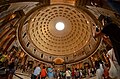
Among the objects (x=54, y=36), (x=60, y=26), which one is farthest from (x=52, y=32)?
(x=60, y=26)

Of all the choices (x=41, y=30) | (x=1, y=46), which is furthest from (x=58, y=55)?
(x=1, y=46)

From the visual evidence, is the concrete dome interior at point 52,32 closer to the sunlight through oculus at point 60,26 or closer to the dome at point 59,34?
the dome at point 59,34

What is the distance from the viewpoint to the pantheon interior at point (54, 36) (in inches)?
559

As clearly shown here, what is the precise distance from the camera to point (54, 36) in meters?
18.1

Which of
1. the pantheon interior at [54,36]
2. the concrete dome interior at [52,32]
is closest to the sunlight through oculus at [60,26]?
the pantheon interior at [54,36]

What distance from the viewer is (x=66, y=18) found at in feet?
56.8

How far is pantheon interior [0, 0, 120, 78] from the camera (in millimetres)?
14188

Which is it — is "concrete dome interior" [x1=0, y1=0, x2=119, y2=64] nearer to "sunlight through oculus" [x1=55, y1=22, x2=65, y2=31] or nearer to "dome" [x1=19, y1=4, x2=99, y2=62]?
"dome" [x1=19, y1=4, x2=99, y2=62]

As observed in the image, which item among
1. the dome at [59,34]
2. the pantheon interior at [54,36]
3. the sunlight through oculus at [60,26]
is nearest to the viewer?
the pantheon interior at [54,36]

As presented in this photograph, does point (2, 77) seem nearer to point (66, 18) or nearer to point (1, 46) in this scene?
point (1, 46)

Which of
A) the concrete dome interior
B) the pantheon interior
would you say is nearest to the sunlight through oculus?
the pantheon interior

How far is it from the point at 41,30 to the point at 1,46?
12.3ft

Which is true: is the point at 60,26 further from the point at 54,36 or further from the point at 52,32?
the point at 54,36

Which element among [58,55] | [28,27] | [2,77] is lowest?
[2,77]
